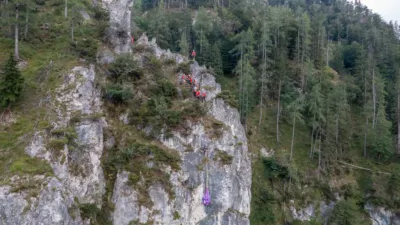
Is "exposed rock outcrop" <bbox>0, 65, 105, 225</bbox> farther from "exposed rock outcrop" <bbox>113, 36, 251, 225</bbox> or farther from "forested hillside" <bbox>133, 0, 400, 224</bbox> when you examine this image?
"forested hillside" <bbox>133, 0, 400, 224</bbox>

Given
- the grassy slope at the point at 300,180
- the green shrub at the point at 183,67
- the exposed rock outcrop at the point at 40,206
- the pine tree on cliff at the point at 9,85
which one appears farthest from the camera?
the green shrub at the point at 183,67

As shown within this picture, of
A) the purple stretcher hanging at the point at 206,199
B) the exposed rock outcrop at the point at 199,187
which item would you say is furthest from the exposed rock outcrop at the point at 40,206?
the purple stretcher hanging at the point at 206,199

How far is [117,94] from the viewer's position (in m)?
26.6

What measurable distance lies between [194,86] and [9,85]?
17.2m

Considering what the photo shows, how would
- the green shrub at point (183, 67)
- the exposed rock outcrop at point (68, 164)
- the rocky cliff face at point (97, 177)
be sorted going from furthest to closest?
the green shrub at point (183, 67) < the rocky cliff face at point (97, 177) < the exposed rock outcrop at point (68, 164)

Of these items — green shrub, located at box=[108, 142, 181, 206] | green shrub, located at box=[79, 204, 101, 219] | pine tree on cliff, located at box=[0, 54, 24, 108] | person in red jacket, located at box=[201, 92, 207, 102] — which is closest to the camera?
green shrub, located at box=[79, 204, 101, 219]

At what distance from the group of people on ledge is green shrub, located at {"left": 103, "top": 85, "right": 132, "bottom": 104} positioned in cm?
724

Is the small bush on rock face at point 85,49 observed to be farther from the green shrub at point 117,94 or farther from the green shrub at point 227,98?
the green shrub at point 227,98

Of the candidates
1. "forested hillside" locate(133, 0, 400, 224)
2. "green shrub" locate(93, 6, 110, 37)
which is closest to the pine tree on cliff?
"green shrub" locate(93, 6, 110, 37)

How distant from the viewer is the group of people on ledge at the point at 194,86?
103 feet

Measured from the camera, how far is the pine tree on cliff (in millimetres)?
21203

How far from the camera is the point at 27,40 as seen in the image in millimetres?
29375

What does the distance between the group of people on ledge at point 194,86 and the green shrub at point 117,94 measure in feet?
23.8

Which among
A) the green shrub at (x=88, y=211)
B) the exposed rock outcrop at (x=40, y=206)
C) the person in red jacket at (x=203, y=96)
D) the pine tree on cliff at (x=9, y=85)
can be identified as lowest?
the green shrub at (x=88, y=211)
